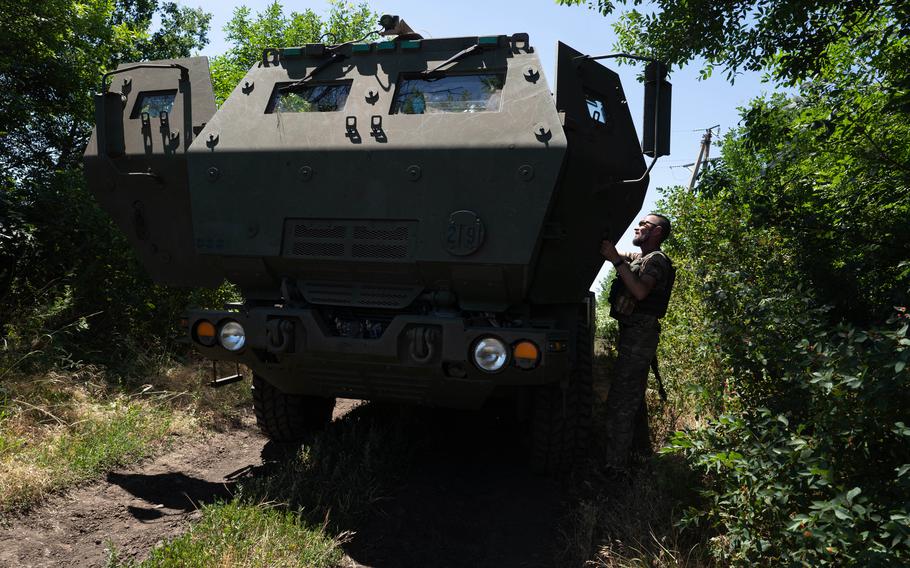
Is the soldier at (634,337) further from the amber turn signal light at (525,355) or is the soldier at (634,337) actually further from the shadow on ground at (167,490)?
the shadow on ground at (167,490)

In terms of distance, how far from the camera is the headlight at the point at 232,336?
4270mm

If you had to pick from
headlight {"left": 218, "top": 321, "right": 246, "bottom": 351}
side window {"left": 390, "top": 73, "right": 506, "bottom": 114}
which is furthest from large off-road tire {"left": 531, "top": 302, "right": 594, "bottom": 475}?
headlight {"left": 218, "top": 321, "right": 246, "bottom": 351}

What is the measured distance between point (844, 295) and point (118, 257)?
6565 mm

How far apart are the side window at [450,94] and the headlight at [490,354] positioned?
4.58ft

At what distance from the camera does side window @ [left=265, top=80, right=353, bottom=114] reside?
4.58 m

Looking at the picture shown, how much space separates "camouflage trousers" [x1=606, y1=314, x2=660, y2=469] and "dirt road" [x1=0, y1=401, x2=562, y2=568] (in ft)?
1.73

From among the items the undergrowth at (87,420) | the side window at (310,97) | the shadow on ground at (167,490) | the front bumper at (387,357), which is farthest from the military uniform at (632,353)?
the undergrowth at (87,420)

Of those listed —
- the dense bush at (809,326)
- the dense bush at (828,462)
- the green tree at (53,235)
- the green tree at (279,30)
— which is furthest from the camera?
Result: the green tree at (279,30)

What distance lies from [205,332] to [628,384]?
274cm

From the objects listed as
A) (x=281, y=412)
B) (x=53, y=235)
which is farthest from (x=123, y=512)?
(x=53, y=235)

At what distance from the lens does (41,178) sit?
25.4ft

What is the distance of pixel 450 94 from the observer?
14.5ft

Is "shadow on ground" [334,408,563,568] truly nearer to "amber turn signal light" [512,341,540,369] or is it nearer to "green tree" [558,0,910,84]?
"amber turn signal light" [512,341,540,369]

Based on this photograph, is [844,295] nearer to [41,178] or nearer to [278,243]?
[278,243]
